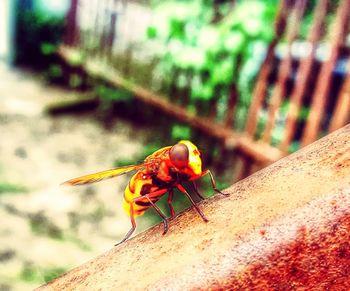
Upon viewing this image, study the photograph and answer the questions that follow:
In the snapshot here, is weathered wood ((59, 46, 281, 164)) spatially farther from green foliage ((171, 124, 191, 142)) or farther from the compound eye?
the compound eye

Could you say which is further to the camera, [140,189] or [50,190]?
[50,190]

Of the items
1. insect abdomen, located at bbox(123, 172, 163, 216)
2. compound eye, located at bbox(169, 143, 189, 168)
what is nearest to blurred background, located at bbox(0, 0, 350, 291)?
insect abdomen, located at bbox(123, 172, 163, 216)

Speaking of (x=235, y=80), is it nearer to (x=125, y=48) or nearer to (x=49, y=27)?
(x=125, y=48)

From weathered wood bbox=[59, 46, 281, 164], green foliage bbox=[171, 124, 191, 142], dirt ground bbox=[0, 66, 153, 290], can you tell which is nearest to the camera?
dirt ground bbox=[0, 66, 153, 290]

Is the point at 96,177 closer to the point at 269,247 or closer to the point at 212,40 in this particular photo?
the point at 269,247

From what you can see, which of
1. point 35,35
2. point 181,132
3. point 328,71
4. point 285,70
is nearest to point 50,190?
point 181,132

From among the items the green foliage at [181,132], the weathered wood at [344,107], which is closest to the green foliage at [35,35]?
the green foliage at [181,132]
